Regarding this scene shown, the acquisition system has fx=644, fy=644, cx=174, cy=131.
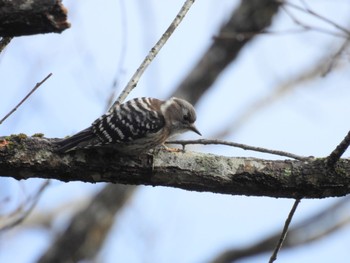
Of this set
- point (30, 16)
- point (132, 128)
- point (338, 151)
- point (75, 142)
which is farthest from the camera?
point (132, 128)

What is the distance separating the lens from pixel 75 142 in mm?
4137

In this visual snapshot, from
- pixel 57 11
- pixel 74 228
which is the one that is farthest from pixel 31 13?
pixel 74 228

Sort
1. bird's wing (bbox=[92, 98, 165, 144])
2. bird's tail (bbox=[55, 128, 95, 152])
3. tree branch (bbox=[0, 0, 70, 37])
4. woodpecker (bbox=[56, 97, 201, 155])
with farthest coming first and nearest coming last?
bird's wing (bbox=[92, 98, 165, 144]) < woodpecker (bbox=[56, 97, 201, 155]) < bird's tail (bbox=[55, 128, 95, 152]) < tree branch (bbox=[0, 0, 70, 37])

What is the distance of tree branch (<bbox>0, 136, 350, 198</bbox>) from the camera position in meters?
4.12

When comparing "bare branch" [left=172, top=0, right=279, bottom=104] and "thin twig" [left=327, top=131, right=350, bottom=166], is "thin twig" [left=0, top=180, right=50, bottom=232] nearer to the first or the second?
"thin twig" [left=327, top=131, right=350, bottom=166]

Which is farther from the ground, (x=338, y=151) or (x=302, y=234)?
(x=338, y=151)

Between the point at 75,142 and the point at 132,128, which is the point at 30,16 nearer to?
the point at 75,142

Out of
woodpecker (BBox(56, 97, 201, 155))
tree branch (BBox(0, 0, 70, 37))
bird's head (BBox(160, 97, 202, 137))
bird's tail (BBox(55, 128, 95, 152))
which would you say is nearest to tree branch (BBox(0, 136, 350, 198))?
bird's tail (BBox(55, 128, 95, 152))

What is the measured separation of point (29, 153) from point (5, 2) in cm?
151

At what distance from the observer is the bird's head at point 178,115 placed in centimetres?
554

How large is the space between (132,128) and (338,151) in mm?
1616

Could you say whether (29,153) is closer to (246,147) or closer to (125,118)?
(125,118)

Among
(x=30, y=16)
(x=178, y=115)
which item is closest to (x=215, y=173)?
(x=178, y=115)

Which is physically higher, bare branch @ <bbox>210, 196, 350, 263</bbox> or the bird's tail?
the bird's tail
